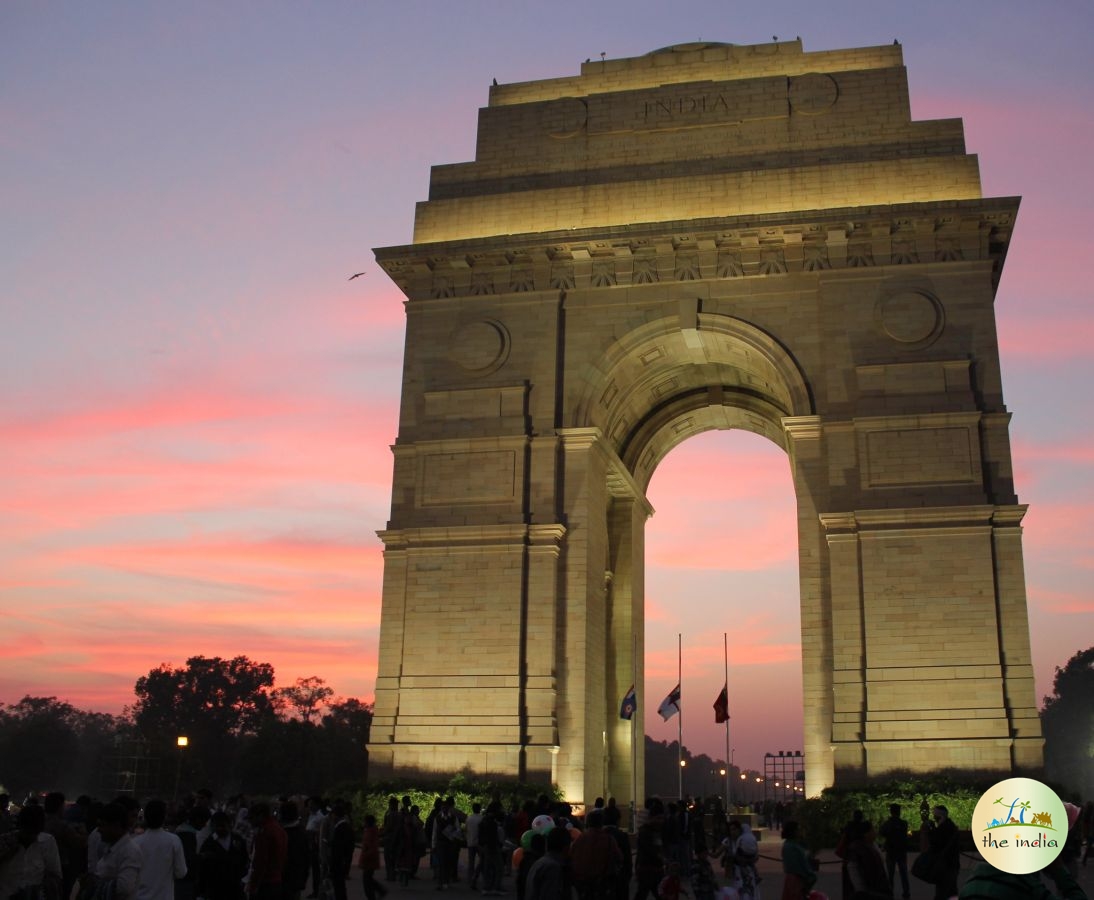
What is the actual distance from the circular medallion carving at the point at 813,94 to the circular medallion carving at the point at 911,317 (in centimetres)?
613

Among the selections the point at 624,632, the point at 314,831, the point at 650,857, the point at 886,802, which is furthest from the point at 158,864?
the point at 624,632

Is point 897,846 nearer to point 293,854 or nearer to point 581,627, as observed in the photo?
point 293,854

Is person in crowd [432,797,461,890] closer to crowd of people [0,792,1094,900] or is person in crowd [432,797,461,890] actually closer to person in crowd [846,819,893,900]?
crowd of people [0,792,1094,900]

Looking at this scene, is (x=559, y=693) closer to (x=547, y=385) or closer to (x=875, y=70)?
(x=547, y=385)

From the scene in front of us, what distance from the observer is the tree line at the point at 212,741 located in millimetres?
73750

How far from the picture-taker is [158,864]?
9.31 metres

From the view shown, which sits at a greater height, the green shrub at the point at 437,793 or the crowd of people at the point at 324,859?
the green shrub at the point at 437,793

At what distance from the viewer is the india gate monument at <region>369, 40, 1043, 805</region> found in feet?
86.9

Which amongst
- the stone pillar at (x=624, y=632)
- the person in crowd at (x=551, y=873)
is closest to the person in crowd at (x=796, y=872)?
the person in crowd at (x=551, y=873)

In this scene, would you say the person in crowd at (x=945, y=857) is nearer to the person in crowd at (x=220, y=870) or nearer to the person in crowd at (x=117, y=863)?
the person in crowd at (x=220, y=870)

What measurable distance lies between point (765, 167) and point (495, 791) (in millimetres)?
17093

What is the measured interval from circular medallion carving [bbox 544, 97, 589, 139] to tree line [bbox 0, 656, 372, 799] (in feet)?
142

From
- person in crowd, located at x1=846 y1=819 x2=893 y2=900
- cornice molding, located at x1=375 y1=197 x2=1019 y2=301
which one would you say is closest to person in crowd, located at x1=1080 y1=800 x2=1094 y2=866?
cornice molding, located at x1=375 y1=197 x2=1019 y2=301

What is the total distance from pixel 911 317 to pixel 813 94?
7.27 m
